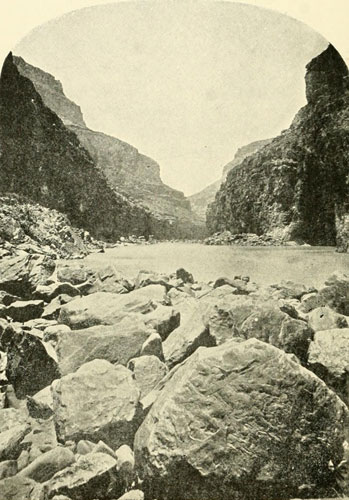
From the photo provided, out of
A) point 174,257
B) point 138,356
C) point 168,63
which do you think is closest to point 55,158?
point 174,257

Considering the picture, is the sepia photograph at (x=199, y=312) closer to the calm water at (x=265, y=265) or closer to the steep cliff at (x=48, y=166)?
the calm water at (x=265, y=265)

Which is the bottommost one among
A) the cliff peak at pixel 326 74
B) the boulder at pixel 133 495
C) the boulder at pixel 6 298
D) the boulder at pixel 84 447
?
the boulder at pixel 133 495

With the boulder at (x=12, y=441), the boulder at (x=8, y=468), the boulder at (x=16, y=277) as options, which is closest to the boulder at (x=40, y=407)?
the boulder at (x=12, y=441)

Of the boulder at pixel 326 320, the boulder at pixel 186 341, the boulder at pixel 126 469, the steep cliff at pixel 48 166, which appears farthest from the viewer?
the steep cliff at pixel 48 166

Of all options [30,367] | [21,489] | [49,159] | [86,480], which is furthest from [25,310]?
[49,159]

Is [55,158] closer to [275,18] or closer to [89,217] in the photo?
[89,217]
